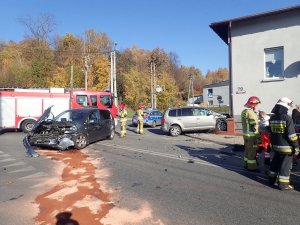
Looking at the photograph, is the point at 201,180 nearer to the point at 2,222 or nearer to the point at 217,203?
the point at 217,203

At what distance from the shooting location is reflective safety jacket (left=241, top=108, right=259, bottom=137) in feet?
28.1

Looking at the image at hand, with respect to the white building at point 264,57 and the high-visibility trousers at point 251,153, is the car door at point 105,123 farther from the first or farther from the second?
the high-visibility trousers at point 251,153

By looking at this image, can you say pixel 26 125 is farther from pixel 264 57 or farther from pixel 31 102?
pixel 264 57

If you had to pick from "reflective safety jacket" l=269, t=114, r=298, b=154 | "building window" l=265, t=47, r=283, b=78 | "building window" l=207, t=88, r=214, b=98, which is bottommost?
"reflective safety jacket" l=269, t=114, r=298, b=154

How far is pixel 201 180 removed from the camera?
7574 mm

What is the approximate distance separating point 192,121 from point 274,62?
16.6 ft

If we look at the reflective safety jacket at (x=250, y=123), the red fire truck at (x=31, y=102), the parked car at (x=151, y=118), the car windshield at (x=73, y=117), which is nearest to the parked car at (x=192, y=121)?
the red fire truck at (x=31, y=102)

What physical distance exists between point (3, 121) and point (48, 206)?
15.2m

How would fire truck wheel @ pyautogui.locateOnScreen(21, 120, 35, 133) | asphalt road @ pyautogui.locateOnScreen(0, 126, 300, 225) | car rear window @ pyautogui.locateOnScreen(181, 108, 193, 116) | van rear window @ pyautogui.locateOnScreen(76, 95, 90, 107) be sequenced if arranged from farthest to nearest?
van rear window @ pyautogui.locateOnScreen(76, 95, 90, 107) < fire truck wheel @ pyautogui.locateOnScreen(21, 120, 35, 133) < car rear window @ pyautogui.locateOnScreen(181, 108, 193, 116) < asphalt road @ pyautogui.locateOnScreen(0, 126, 300, 225)

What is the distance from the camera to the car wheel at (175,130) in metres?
18.5

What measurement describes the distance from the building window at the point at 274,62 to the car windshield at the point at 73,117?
8.70m

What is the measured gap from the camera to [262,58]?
1625 cm

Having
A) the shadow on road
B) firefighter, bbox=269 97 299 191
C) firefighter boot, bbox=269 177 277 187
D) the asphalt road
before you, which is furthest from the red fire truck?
firefighter, bbox=269 97 299 191

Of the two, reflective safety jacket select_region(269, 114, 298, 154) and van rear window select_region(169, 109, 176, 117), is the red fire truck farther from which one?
reflective safety jacket select_region(269, 114, 298, 154)
